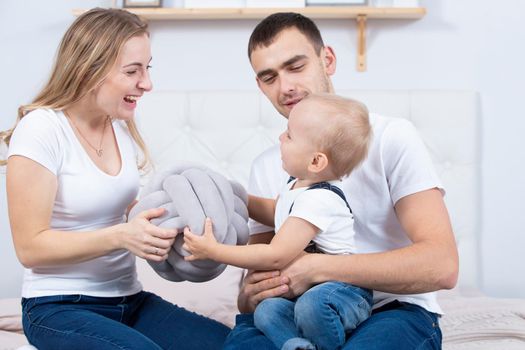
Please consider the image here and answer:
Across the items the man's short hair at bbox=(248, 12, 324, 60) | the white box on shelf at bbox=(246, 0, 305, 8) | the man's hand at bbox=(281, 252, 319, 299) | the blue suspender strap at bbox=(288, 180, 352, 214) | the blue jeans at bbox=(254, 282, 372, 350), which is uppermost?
the white box on shelf at bbox=(246, 0, 305, 8)

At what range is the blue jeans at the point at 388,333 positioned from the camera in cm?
142

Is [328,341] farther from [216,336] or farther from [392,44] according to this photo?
[392,44]

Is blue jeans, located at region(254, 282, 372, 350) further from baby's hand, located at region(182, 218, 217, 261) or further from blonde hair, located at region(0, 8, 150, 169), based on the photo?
blonde hair, located at region(0, 8, 150, 169)

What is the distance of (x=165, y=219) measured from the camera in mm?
1501

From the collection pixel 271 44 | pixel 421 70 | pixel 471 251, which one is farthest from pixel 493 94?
pixel 271 44

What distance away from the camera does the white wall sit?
2.79 m

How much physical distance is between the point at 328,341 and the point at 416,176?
1.32 ft

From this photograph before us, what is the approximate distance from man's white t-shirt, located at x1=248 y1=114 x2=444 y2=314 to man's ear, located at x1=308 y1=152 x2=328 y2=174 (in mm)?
133

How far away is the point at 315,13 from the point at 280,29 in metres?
0.85

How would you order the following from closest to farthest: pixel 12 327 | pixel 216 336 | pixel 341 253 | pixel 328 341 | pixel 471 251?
pixel 328 341 < pixel 341 253 < pixel 216 336 < pixel 12 327 < pixel 471 251

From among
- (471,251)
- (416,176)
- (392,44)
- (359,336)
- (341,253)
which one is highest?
(392,44)

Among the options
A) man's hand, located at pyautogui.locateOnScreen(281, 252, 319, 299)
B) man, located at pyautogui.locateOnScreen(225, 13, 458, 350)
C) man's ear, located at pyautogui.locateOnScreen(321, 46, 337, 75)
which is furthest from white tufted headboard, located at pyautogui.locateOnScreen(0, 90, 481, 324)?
man's hand, located at pyautogui.locateOnScreen(281, 252, 319, 299)

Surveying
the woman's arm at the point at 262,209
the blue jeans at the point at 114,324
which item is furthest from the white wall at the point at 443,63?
the blue jeans at the point at 114,324

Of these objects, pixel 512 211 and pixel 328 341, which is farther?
pixel 512 211
